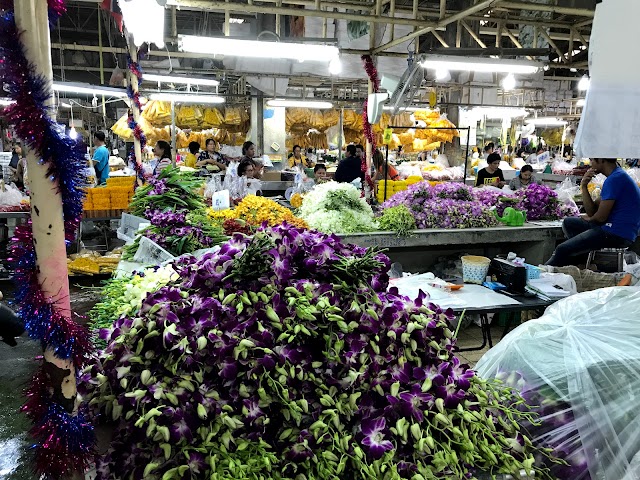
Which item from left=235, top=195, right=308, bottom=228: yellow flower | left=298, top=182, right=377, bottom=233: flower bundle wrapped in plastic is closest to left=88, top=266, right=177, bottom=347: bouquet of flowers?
left=235, top=195, right=308, bottom=228: yellow flower

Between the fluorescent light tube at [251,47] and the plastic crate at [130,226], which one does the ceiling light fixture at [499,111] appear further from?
the plastic crate at [130,226]

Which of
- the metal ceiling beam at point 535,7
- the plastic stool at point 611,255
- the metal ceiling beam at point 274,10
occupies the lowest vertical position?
the plastic stool at point 611,255

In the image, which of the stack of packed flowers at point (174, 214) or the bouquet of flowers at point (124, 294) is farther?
the stack of packed flowers at point (174, 214)

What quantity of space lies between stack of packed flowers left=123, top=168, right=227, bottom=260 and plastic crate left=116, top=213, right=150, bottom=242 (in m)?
0.08

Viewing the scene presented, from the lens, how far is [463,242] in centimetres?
562

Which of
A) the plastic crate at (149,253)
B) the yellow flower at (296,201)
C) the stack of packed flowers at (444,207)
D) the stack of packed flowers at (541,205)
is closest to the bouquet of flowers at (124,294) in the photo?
the plastic crate at (149,253)

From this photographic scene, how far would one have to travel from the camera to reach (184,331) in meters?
1.69

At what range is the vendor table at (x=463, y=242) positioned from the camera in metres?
5.36

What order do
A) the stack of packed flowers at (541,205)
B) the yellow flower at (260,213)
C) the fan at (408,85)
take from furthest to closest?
1. the fan at (408,85)
2. the stack of packed flowers at (541,205)
3. the yellow flower at (260,213)

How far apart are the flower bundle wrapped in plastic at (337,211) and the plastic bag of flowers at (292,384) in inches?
129

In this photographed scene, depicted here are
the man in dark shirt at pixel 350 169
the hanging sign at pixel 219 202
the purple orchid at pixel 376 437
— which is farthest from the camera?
the man in dark shirt at pixel 350 169

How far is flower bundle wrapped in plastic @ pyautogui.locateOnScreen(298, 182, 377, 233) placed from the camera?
5.21 meters

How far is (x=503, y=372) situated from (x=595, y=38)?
1.54 m

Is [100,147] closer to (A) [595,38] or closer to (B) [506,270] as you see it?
(B) [506,270]
